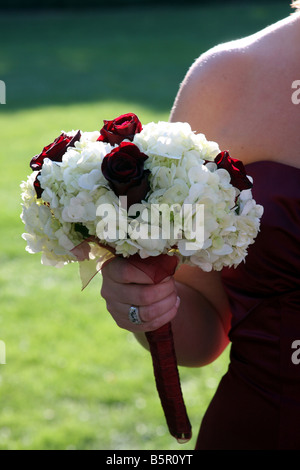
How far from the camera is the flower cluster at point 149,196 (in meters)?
1.76

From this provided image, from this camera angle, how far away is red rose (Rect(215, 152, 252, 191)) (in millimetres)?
1848

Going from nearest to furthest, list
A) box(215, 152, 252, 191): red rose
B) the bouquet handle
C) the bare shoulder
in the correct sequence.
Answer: box(215, 152, 252, 191): red rose < the bouquet handle < the bare shoulder

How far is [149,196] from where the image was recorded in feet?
5.88

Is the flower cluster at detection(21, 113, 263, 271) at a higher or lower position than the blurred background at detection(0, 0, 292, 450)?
higher

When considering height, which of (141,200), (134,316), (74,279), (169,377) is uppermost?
(141,200)

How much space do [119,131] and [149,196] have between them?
0.24m

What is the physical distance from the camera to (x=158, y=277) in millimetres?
1950

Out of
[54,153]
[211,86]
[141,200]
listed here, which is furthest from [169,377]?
[211,86]

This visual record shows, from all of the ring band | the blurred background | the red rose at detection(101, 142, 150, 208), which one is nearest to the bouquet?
the red rose at detection(101, 142, 150, 208)

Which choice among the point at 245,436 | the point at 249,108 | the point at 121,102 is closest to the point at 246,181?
the point at 249,108

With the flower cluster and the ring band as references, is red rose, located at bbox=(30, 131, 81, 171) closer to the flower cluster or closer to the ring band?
the flower cluster

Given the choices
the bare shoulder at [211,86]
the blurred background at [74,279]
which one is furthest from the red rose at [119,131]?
the blurred background at [74,279]

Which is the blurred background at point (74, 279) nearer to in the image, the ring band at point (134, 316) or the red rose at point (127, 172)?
the ring band at point (134, 316)

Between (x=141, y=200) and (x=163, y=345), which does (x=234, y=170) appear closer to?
(x=141, y=200)
